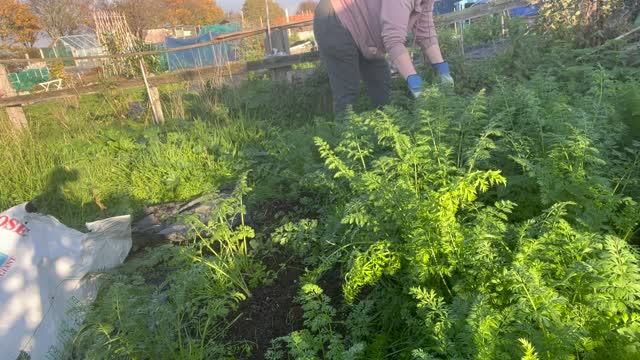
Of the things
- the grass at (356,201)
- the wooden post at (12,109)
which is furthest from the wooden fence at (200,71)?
the grass at (356,201)

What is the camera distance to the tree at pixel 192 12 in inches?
1841

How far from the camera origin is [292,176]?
10.8ft

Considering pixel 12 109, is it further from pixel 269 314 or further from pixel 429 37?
pixel 269 314

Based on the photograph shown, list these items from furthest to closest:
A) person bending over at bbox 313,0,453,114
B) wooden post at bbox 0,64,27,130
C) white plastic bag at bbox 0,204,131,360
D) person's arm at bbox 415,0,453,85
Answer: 1. wooden post at bbox 0,64,27,130
2. person's arm at bbox 415,0,453,85
3. person bending over at bbox 313,0,453,114
4. white plastic bag at bbox 0,204,131,360

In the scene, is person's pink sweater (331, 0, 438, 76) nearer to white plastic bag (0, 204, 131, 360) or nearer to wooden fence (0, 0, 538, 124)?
white plastic bag (0, 204, 131, 360)

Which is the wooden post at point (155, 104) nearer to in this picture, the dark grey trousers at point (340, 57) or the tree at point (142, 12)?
the dark grey trousers at point (340, 57)

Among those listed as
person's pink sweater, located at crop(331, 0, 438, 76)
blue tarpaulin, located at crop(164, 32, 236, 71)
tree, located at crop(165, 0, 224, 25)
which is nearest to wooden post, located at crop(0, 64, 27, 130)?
blue tarpaulin, located at crop(164, 32, 236, 71)

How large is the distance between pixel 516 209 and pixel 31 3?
138 feet

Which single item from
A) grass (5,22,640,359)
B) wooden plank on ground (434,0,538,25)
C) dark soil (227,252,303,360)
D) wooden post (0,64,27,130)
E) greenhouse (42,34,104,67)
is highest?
greenhouse (42,34,104,67)

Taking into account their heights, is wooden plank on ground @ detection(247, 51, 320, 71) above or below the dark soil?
above

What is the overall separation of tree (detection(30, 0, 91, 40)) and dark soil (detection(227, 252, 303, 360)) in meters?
39.9

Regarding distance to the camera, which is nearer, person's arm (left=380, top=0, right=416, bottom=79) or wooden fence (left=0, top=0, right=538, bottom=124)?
person's arm (left=380, top=0, right=416, bottom=79)

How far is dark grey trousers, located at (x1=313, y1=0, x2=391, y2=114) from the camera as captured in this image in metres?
3.63

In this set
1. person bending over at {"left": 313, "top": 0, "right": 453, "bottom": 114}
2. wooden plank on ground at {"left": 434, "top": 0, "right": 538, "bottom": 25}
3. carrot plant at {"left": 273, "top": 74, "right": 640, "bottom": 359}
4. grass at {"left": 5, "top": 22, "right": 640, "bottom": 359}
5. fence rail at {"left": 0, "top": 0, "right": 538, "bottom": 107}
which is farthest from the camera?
wooden plank on ground at {"left": 434, "top": 0, "right": 538, "bottom": 25}
